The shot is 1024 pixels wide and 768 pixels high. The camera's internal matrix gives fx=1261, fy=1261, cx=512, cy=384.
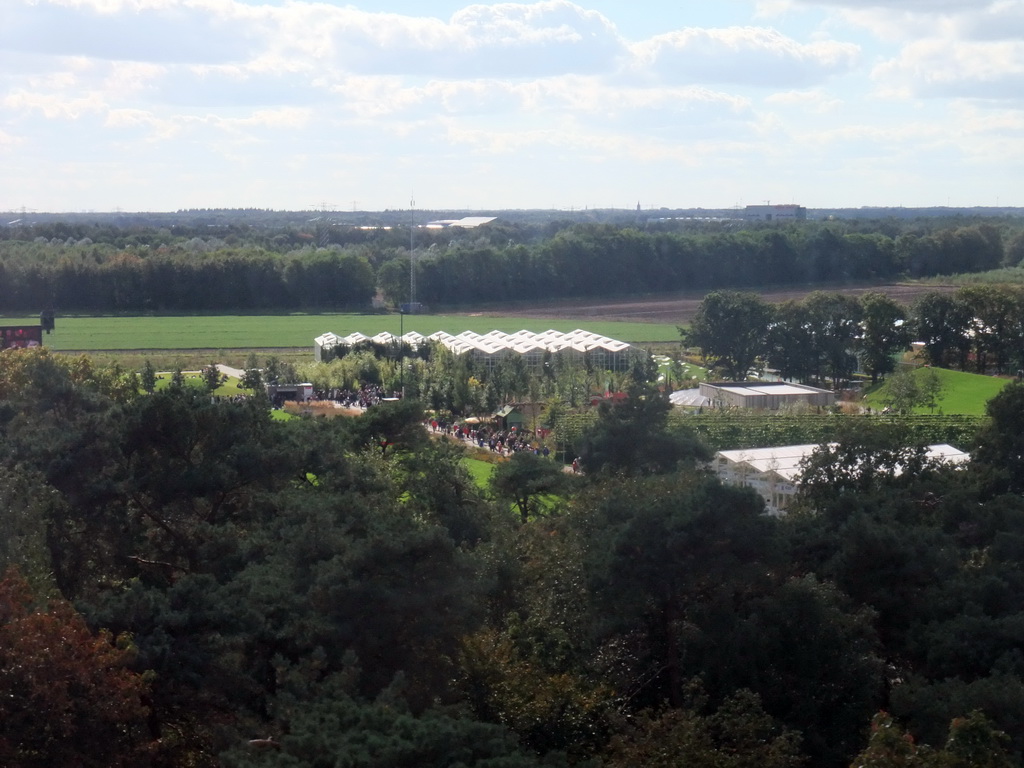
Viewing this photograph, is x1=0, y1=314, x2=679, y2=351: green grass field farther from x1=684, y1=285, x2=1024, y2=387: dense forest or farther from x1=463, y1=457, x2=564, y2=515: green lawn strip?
x1=463, y1=457, x2=564, y2=515: green lawn strip

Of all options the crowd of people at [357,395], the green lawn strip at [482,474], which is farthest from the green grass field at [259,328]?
the green lawn strip at [482,474]

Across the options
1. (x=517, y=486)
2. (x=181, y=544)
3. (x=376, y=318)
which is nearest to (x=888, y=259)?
(x=376, y=318)

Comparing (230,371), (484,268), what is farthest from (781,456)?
(484,268)

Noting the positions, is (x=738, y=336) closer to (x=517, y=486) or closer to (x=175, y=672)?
(x=517, y=486)

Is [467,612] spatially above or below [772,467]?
above

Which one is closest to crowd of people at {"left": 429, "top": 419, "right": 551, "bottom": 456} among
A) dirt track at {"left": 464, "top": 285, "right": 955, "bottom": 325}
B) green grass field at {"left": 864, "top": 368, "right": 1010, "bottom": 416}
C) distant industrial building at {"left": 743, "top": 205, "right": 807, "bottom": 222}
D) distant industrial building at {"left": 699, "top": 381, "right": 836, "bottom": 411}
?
distant industrial building at {"left": 699, "top": 381, "right": 836, "bottom": 411}

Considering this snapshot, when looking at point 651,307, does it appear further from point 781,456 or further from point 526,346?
point 781,456

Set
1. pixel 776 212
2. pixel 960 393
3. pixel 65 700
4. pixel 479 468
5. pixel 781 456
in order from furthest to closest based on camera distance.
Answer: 1. pixel 776 212
2. pixel 960 393
3. pixel 479 468
4. pixel 781 456
5. pixel 65 700
